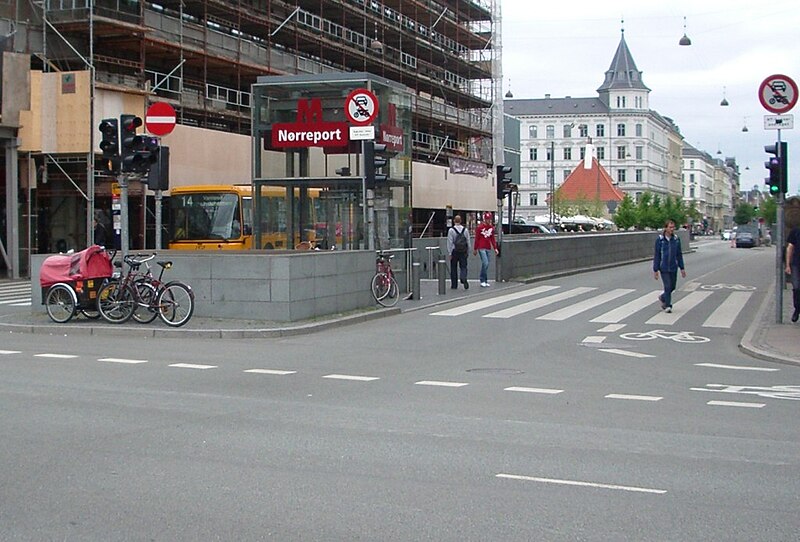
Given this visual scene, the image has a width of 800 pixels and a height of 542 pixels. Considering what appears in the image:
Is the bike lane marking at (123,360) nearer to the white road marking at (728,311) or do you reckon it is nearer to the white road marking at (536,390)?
the white road marking at (536,390)

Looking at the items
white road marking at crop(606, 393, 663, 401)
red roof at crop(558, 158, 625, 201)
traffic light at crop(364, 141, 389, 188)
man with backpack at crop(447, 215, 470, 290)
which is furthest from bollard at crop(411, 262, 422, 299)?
red roof at crop(558, 158, 625, 201)

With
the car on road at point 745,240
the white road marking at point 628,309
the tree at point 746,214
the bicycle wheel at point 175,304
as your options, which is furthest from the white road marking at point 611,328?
the tree at point 746,214

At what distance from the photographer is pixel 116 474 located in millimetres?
6895

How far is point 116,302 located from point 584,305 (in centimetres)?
1018

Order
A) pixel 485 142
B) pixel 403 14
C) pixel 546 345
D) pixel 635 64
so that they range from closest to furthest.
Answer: pixel 546 345
pixel 403 14
pixel 485 142
pixel 635 64

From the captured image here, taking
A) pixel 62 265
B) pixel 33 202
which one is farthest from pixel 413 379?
pixel 33 202

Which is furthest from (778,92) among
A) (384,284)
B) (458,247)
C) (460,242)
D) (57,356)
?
(57,356)

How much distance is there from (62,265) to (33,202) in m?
18.2

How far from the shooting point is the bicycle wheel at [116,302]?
55.4 feet

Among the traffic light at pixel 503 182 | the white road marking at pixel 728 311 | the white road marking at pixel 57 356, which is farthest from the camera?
the traffic light at pixel 503 182

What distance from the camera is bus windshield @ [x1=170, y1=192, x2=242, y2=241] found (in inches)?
1115

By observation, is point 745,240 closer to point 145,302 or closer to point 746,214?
point 145,302

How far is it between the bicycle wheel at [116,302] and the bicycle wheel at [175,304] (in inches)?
24.7

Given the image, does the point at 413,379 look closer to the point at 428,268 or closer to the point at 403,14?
the point at 428,268
